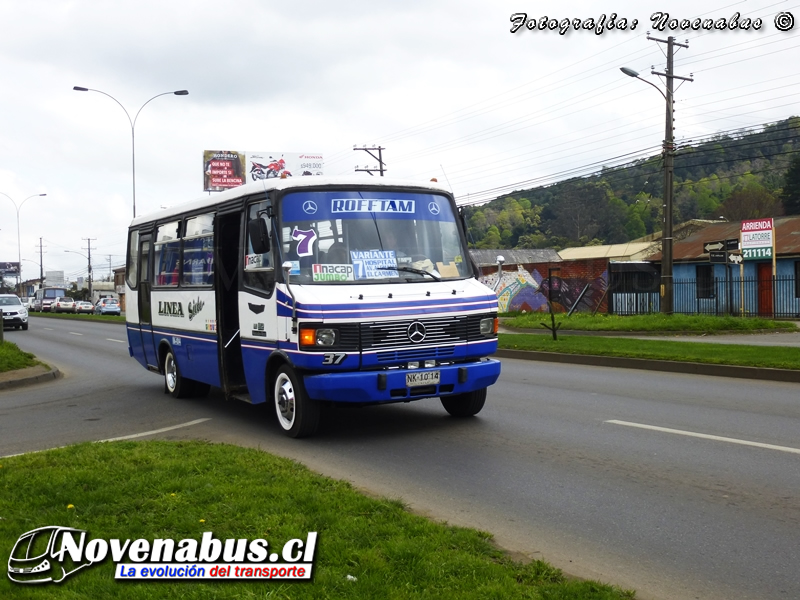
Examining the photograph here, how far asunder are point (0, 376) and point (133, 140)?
1124 inches

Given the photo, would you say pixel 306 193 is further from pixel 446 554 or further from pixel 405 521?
pixel 446 554

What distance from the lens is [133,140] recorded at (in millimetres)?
42312

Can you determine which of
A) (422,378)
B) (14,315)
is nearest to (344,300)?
(422,378)

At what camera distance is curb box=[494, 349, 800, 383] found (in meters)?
13.8

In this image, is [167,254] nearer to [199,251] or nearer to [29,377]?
[199,251]

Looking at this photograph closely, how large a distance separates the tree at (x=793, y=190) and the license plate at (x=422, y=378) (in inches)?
2768

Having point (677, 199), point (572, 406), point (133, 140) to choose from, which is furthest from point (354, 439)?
point (677, 199)

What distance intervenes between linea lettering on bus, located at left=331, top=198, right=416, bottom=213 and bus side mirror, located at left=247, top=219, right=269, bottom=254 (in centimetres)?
76

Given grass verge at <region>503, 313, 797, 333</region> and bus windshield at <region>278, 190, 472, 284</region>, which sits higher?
bus windshield at <region>278, 190, 472, 284</region>

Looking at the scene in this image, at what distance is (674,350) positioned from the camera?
17734 mm

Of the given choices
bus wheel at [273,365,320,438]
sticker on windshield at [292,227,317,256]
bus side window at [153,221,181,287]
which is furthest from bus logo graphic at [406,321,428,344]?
bus side window at [153,221,181,287]

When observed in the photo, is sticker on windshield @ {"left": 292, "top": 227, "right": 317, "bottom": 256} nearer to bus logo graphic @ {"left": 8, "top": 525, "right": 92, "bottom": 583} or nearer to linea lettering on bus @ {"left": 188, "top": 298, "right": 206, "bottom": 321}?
linea lettering on bus @ {"left": 188, "top": 298, "right": 206, "bottom": 321}

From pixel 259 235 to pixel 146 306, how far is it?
17.8 ft

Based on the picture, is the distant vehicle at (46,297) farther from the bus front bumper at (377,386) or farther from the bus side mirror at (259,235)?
the bus front bumper at (377,386)
